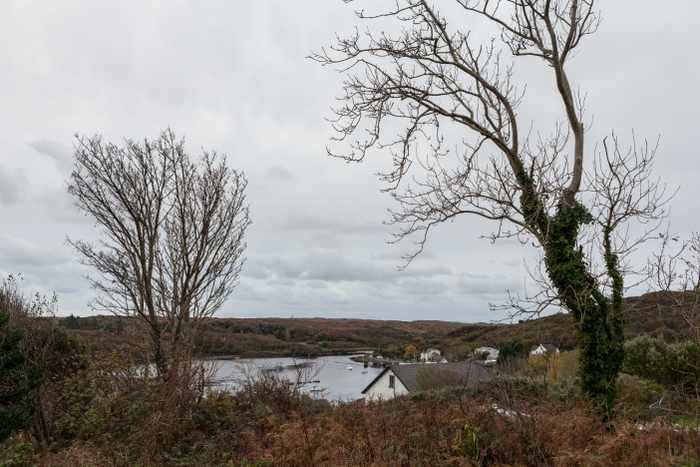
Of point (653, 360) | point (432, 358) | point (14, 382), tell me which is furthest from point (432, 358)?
point (14, 382)

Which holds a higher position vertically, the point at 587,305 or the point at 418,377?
the point at 587,305

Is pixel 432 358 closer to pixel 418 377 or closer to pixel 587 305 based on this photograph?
pixel 418 377

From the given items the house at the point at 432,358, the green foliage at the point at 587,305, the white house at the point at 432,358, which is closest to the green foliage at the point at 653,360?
the green foliage at the point at 587,305

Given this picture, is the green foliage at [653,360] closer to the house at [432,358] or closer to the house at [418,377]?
the house at [418,377]

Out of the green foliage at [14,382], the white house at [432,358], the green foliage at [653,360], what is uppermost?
the green foliage at [14,382]

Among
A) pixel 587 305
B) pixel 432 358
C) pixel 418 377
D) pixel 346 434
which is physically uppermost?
pixel 587 305

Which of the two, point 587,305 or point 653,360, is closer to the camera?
point 587,305

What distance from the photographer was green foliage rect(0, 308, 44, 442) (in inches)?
261

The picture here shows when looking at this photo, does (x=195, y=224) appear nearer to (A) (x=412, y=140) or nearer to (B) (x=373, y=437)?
(A) (x=412, y=140)

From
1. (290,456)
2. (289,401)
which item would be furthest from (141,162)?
(290,456)

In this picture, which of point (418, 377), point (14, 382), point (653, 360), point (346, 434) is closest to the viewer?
point (346, 434)

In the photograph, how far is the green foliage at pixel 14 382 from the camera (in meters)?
6.62

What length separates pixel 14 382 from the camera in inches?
269

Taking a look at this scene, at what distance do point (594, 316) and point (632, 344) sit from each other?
10.7 m
